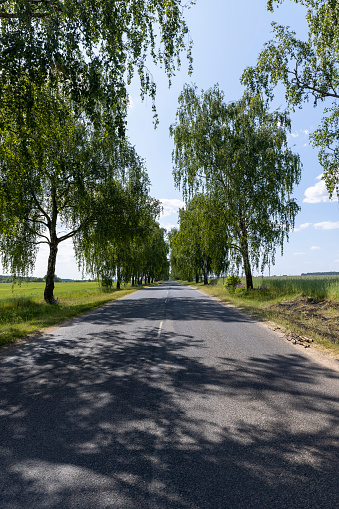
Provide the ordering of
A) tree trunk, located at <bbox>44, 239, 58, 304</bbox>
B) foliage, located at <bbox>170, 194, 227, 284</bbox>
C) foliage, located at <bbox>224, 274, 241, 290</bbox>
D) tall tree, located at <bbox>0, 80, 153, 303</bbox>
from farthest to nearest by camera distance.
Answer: foliage, located at <bbox>224, 274, 241, 290</bbox> < foliage, located at <bbox>170, 194, 227, 284</bbox> < tree trunk, located at <bbox>44, 239, 58, 304</bbox> < tall tree, located at <bbox>0, 80, 153, 303</bbox>

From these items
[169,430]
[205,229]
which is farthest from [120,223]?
[169,430]

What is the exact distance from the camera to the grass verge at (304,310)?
8859mm

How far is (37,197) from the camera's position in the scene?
1842 centimetres

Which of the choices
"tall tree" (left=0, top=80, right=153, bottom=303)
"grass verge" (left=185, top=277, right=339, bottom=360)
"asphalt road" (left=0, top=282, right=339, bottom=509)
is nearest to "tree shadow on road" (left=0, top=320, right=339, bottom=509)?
"asphalt road" (left=0, top=282, right=339, bottom=509)

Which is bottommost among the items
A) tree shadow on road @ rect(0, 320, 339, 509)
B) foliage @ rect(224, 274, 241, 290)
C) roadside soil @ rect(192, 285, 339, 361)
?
tree shadow on road @ rect(0, 320, 339, 509)

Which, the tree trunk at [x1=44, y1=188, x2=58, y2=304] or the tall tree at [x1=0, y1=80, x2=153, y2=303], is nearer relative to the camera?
the tall tree at [x1=0, y1=80, x2=153, y2=303]

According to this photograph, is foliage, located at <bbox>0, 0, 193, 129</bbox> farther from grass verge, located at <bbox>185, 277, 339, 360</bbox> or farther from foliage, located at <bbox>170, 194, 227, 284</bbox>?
foliage, located at <bbox>170, 194, 227, 284</bbox>

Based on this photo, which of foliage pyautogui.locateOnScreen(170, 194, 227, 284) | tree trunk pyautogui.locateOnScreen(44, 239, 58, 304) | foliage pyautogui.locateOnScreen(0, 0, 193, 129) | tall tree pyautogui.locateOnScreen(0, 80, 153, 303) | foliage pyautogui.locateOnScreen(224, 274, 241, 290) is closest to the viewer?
foliage pyautogui.locateOnScreen(0, 0, 193, 129)

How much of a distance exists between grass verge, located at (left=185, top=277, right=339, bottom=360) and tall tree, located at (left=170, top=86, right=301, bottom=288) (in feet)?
6.47

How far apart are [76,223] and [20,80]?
12.4 metres

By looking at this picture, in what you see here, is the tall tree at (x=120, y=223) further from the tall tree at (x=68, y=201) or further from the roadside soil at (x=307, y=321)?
the roadside soil at (x=307, y=321)

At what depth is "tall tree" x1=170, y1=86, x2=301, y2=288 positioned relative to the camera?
19.8 meters

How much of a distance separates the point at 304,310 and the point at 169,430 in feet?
36.9

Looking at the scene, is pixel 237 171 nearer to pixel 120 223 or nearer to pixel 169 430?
pixel 120 223
